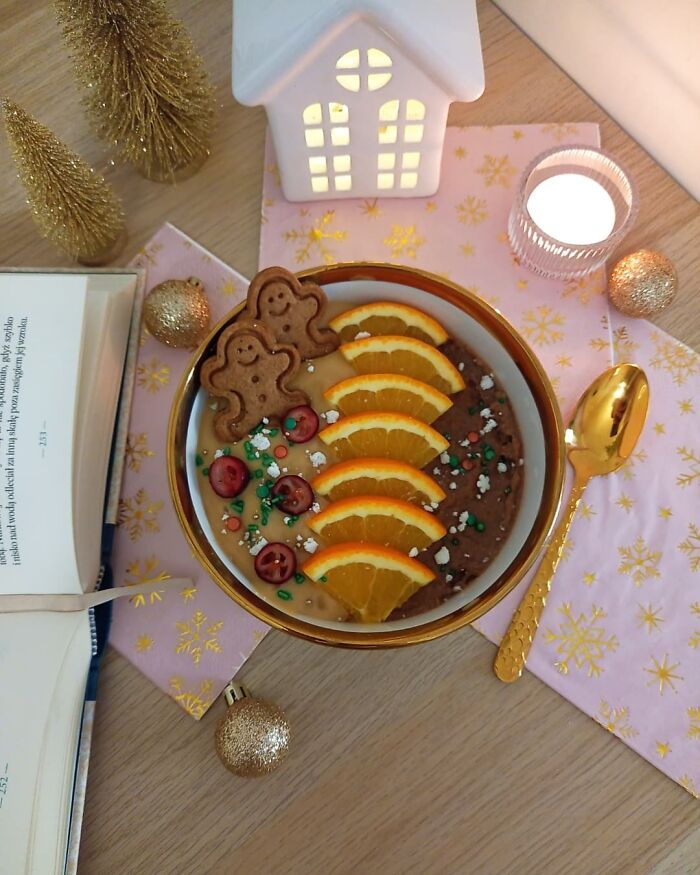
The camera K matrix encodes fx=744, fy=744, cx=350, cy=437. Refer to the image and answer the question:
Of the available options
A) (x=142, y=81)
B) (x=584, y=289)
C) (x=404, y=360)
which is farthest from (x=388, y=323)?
Answer: (x=142, y=81)

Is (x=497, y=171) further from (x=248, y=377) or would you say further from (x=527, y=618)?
(x=527, y=618)

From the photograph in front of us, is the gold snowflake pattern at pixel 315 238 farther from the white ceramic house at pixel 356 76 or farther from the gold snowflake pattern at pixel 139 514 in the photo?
the gold snowflake pattern at pixel 139 514

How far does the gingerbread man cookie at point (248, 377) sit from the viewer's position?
0.74 metres

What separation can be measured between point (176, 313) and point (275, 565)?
30 centimetres

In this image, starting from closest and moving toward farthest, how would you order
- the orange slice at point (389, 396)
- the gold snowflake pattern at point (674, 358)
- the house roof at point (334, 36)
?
the house roof at point (334, 36) → the orange slice at point (389, 396) → the gold snowflake pattern at point (674, 358)

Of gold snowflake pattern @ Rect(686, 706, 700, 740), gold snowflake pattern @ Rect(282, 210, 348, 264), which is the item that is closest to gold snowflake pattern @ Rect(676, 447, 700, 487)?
gold snowflake pattern @ Rect(686, 706, 700, 740)

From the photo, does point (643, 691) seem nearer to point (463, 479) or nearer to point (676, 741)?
point (676, 741)

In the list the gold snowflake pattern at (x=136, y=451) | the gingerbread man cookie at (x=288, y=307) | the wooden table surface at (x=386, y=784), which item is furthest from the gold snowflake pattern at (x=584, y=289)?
the gold snowflake pattern at (x=136, y=451)

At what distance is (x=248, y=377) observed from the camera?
2.45 ft

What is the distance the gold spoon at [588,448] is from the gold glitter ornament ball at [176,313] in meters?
0.43

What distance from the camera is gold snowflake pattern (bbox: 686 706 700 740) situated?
2.56 feet

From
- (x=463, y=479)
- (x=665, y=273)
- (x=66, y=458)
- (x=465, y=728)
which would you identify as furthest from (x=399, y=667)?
(x=665, y=273)

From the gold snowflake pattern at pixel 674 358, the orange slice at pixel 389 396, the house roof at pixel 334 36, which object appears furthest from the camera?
the gold snowflake pattern at pixel 674 358

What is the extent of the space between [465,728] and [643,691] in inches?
7.6
